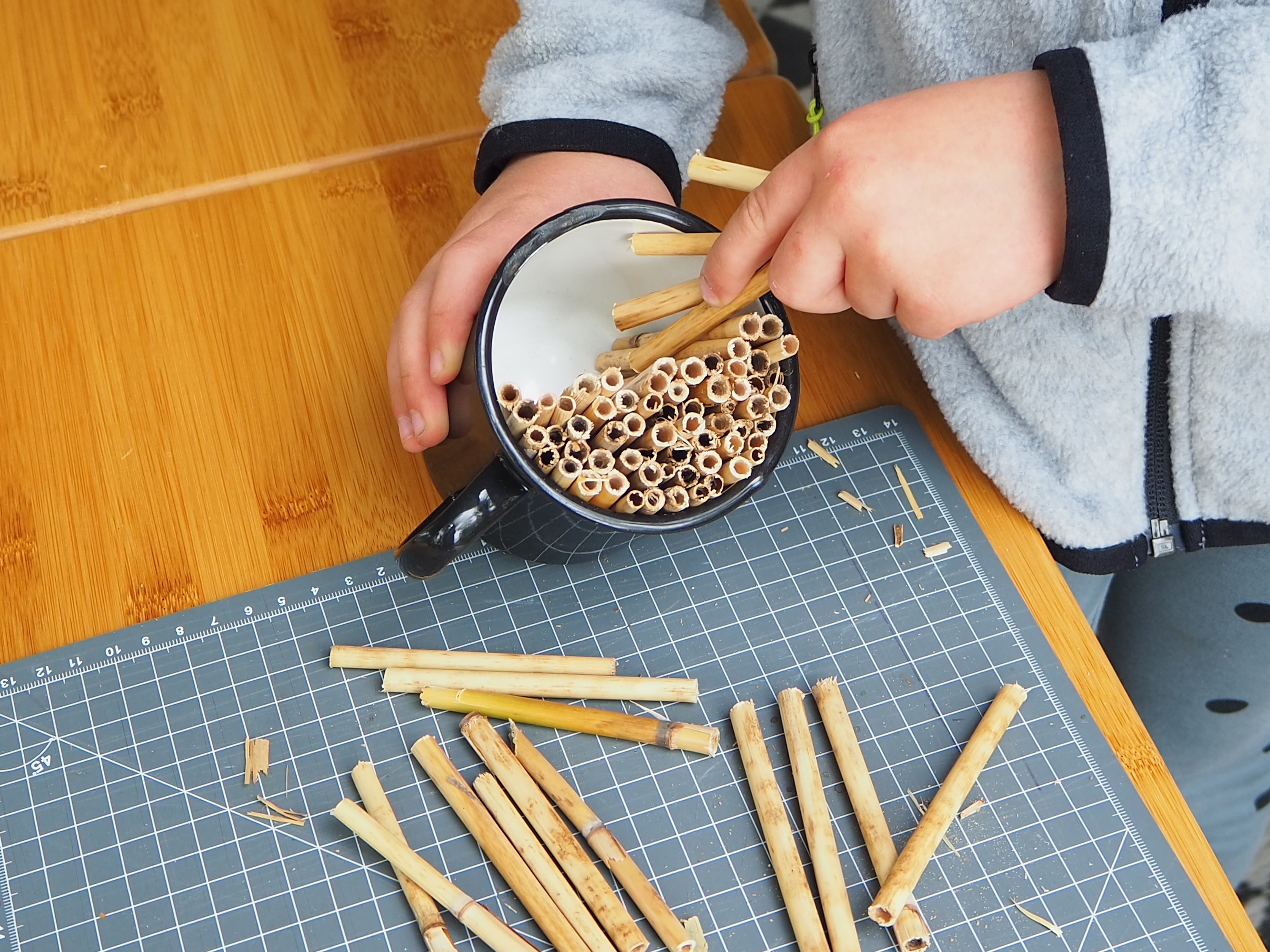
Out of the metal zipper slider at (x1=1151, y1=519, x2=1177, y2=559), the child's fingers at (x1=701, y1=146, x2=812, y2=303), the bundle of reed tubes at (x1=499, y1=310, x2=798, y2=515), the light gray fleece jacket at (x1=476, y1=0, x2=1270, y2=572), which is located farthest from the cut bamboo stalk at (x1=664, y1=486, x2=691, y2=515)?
the metal zipper slider at (x1=1151, y1=519, x2=1177, y2=559)

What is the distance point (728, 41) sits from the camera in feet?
2.45

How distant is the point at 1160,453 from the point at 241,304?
60 centimetres

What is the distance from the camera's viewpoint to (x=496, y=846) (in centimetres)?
55

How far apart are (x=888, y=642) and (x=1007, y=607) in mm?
76

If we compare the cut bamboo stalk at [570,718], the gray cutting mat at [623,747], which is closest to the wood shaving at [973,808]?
the gray cutting mat at [623,747]

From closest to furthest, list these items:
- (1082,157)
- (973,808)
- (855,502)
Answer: (1082,157), (973,808), (855,502)

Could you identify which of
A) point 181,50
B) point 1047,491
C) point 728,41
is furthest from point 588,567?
point 181,50

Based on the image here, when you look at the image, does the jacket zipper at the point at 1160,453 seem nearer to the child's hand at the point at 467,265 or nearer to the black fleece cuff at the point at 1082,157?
the black fleece cuff at the point at 1082,157

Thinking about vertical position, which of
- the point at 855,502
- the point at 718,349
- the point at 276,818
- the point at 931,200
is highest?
the point at 931,200

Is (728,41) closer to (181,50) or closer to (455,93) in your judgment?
(455,93)

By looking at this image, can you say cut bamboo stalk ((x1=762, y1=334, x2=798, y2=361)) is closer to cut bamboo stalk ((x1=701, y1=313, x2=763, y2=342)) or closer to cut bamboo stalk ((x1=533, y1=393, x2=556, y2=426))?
cut bamboo stalk ((x1=701, y1=313, x2=763, y2=342))

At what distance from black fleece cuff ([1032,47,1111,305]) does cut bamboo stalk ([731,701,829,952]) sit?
289 millimetres

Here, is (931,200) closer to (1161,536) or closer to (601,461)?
(601,461)

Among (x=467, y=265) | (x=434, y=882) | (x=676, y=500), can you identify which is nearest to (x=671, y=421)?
(x=676, y=500)
